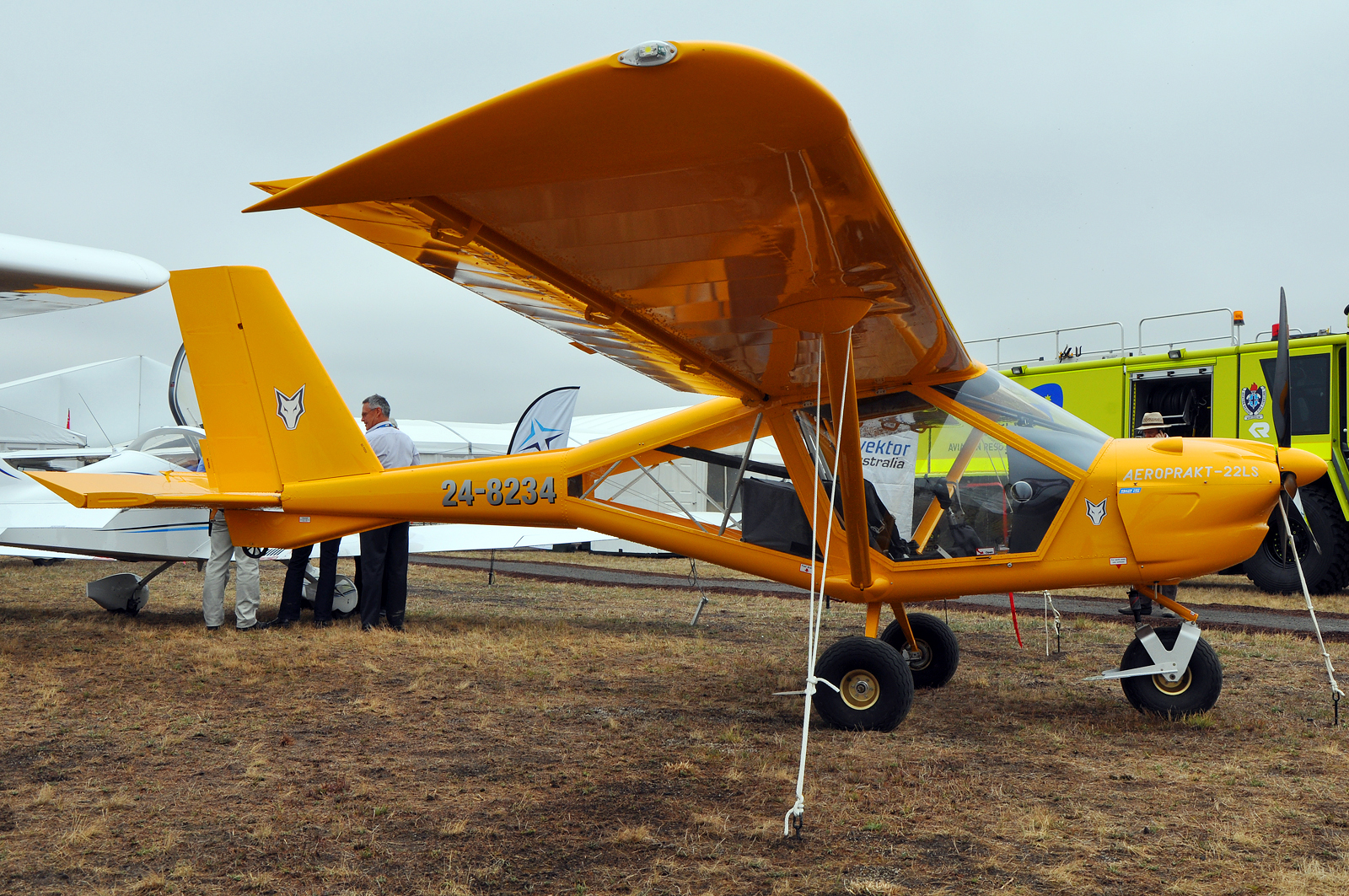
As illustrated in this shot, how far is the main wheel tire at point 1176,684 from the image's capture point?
15.2ft

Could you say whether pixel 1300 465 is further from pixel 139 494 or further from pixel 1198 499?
pixel 139 494

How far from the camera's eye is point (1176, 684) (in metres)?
4.71

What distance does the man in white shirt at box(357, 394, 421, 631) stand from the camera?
25.5 feet

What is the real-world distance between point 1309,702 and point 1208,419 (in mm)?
7722

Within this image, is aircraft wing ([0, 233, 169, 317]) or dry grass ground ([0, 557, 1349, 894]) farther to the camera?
aircraft wing ([0, 233, 169, 317])

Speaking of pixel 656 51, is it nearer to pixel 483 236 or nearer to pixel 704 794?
pixel 483 236

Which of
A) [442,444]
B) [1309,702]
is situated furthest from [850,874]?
[442,444]

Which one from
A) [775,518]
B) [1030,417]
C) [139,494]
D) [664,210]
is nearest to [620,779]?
[775,518]

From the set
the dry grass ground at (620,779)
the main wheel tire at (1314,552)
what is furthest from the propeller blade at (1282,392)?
the main wheel tire at (1314,552)

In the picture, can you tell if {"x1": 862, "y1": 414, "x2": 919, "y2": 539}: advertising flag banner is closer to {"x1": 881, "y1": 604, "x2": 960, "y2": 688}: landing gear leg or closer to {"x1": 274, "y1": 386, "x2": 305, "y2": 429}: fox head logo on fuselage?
{"x1": 881, "y1": 604, "x2": 960, "y2": 688}: landing gear leg

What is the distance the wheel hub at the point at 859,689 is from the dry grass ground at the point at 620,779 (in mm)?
197

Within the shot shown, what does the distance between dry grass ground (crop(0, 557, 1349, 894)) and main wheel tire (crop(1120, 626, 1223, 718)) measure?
4.4 inches

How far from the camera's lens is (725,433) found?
18.4ft

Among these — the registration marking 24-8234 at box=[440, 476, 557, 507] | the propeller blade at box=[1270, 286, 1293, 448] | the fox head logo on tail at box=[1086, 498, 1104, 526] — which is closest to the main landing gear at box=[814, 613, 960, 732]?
the fox head logo on tail at box=[1086, 498, 1104, 526]
